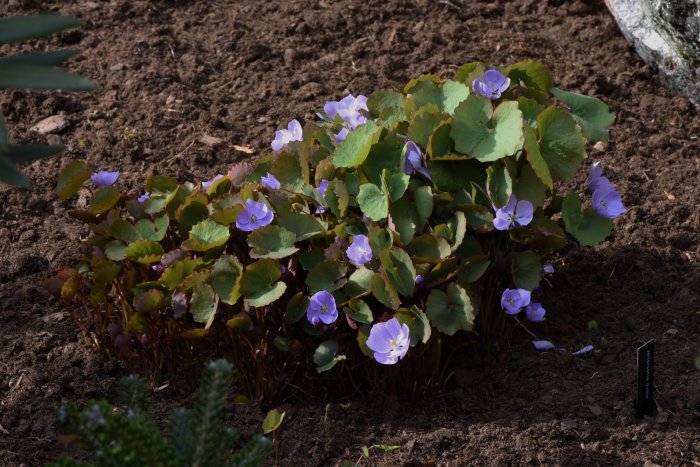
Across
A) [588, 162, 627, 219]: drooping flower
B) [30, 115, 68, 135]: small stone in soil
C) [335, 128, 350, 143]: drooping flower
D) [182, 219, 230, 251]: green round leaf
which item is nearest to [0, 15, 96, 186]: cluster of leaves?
[182, 219, 230, 251]: green round leaf

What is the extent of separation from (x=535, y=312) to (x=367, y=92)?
1.36 metres

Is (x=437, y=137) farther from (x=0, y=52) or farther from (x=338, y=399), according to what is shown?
(x=0, y=52)

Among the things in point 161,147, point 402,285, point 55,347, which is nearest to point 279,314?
point 402,285

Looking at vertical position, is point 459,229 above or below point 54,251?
above

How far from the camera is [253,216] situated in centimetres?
243

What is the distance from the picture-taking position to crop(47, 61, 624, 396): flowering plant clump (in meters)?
2.36

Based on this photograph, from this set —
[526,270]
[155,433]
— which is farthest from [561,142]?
[155,433]

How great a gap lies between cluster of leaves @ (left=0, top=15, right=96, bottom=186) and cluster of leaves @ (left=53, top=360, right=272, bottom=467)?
402mm

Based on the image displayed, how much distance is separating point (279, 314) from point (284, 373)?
0.15 meters

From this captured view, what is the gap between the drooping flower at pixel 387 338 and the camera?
7.48 ft

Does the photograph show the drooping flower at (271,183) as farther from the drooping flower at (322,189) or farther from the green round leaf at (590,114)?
the green round leaf at (590,114)

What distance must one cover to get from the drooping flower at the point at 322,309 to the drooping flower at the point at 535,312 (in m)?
0.52

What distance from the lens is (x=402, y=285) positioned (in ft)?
7.65

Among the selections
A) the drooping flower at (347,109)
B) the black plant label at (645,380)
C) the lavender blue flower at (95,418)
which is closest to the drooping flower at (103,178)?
the drooping flower at (347,109)
